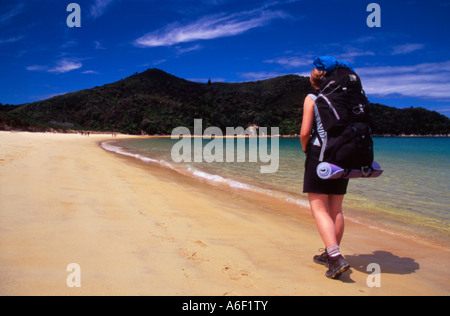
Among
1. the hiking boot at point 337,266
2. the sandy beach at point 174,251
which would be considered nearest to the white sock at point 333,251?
the hiking boot at point 337,266

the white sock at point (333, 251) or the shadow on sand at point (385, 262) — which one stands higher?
the white sock at point (333, 251)

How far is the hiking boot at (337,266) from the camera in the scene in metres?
2.30

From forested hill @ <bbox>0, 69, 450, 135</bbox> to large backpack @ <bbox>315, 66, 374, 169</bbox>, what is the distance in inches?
3567

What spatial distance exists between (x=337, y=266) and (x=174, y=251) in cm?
146

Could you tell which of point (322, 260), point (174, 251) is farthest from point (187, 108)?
point (322, 260)

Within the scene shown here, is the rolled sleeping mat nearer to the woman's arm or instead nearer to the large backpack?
the large backpack

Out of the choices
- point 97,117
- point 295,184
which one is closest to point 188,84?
point 97,117

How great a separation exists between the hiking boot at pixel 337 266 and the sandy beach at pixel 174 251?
0.21 feet

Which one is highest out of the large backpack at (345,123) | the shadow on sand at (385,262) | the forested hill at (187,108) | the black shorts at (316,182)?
the forested hill at (187,108)

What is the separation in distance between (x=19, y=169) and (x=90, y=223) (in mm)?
4478

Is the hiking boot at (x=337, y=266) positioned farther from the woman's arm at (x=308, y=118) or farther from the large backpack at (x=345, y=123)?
the woman's arm at (x=308, y=118)

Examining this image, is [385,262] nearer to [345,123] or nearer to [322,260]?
[322,260]

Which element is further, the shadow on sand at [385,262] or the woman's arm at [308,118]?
the shadow on sand at [385,262]

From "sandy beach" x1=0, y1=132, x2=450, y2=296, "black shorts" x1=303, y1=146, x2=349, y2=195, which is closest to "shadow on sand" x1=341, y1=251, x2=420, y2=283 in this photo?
"sandy beach" x1=0, y1=132, x2=450, y2=296
